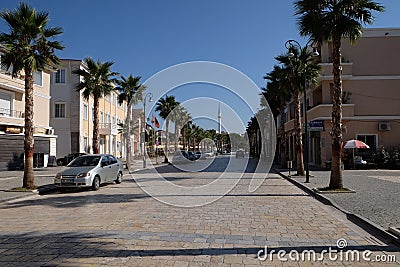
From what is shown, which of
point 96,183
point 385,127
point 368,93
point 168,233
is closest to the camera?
point 168,233

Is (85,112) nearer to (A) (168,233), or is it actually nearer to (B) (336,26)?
(B) (336,26)

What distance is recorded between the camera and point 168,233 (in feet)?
24.4

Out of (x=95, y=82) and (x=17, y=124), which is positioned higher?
(x=95, y=82)

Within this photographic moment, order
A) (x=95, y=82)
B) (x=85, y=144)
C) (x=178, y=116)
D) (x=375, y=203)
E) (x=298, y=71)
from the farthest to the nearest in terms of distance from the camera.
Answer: (x=178, y=116)
(x=85, y=144)
(x=95, y=82)
(x=298, y=71)
(x=375, y=203)

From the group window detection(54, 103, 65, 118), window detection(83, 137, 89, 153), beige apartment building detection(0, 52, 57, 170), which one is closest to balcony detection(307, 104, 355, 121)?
beige apartment building detection(0, 52, 57, 170)

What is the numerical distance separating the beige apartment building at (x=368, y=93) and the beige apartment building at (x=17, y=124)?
2242 centimetres

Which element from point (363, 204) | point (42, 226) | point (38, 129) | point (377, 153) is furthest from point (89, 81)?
point (377, 153)

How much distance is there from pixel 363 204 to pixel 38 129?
1126 inches

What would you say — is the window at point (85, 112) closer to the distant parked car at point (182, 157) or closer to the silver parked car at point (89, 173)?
the distant parked car at point (182, 157)

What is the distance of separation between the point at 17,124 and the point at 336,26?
2516 centimetres

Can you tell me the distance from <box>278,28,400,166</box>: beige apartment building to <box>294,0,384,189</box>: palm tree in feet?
49.2

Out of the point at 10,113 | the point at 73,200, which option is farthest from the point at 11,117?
the point at 73,200

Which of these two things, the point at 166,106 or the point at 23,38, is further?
the point at 166,106

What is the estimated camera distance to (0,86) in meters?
27.4
